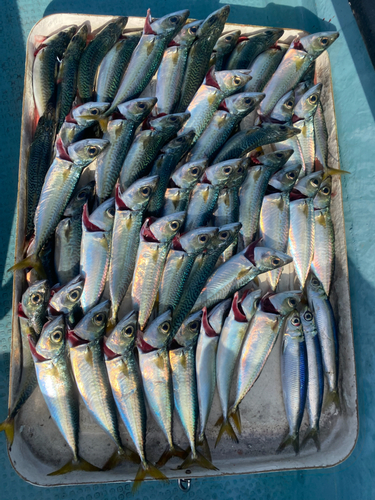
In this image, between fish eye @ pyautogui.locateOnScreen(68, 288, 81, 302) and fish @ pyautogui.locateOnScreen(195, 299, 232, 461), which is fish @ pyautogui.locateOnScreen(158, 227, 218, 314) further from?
fish eye @ pyautogui.locateOnScreen(68, 288, 81, 302)

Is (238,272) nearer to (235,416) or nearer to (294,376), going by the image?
(294,376)

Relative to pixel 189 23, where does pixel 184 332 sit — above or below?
below

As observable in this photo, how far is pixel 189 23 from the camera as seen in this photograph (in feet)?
9.44

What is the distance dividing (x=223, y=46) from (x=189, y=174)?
4.15 feet

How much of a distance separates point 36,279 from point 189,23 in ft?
7.90

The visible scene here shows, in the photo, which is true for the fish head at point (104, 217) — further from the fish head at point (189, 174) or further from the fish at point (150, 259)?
the fish head at point (189, 174)

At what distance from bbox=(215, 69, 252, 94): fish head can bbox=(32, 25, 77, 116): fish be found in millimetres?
1261

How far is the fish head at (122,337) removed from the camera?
7.47ft

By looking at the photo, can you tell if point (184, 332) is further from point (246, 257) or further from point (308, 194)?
point (308, 194)

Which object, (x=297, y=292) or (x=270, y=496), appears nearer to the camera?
(x=297, y=292)

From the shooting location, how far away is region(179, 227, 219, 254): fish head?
2387mm

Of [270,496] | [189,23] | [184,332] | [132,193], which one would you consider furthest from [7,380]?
[189,23]

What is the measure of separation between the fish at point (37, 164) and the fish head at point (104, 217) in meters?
0.47

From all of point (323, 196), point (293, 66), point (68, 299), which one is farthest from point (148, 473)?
point (293, 66)
